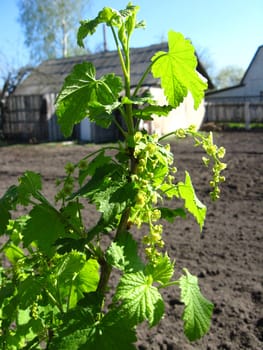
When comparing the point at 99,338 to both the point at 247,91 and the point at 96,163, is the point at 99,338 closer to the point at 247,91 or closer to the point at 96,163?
the point at 96,163

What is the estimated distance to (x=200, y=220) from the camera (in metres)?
1.21

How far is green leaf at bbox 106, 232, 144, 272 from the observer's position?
1.10 meters

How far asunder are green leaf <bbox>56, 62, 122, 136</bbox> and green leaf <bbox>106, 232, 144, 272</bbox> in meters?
0.31

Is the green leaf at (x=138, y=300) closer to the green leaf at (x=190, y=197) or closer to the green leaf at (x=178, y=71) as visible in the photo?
the green leaf at (x=190, y=197)

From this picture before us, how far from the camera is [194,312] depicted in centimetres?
113

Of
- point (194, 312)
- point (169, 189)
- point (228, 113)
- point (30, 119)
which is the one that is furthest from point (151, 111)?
point (228, 113)

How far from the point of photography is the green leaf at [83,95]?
3.64 ft

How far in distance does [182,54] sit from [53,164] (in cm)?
931

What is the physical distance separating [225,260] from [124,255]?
307 centimetres

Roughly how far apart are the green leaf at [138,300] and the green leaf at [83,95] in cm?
41

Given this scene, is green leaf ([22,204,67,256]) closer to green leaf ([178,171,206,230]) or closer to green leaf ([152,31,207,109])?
green leaf ([178,171,206,230])

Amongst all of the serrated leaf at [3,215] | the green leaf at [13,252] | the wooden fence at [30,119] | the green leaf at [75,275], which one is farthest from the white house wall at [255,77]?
the serrated leaf at [3,215]

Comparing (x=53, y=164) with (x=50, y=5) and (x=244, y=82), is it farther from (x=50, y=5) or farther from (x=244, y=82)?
(x=50, y=5)

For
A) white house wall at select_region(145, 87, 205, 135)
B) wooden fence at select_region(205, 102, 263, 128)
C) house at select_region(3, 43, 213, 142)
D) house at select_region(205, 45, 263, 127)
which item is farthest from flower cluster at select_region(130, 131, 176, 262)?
house at select_region(205, 45, 263, 127)
